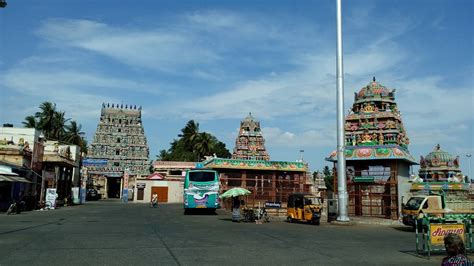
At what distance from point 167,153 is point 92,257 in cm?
9494

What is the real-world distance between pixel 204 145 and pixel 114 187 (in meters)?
23.9

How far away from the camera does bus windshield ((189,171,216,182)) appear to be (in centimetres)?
2852

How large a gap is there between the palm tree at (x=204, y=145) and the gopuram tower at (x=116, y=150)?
12240mm

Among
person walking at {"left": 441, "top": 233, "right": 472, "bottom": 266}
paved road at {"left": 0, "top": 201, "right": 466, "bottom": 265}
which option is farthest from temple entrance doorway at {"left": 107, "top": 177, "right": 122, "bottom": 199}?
person walking at {"left": 441, "top": 233, "right": 472, "bottom": 266}

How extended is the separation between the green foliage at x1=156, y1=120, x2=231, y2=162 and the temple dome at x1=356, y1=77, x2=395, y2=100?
152 feet

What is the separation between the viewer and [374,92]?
42.0 metres

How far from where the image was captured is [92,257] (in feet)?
32.3

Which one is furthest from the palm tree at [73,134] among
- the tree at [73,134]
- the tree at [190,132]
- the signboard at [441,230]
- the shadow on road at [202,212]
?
the signboard at [441,230]

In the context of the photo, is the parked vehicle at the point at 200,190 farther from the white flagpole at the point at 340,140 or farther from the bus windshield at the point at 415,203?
the bus windshield at the point at 415,203

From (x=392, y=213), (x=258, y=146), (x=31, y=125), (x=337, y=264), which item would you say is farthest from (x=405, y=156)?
(x=31, y=125)

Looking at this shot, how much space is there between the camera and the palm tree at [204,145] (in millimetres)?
85125

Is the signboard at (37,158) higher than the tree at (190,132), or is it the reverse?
the tree at (190,132)

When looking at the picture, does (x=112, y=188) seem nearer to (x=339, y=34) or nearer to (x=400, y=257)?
(x=339, y=34)

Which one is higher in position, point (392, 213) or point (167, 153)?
point (167, 153)
